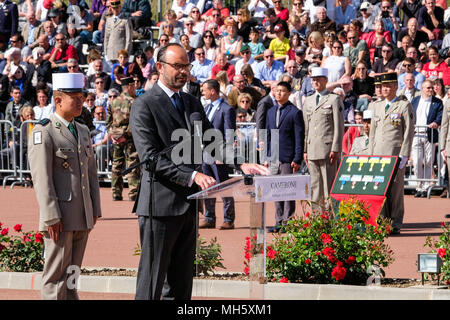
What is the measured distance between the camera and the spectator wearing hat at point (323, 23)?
21797 millimetres

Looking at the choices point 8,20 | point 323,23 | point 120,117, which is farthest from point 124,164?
point 8,20

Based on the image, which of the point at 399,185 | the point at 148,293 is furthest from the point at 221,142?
the point at 399,185

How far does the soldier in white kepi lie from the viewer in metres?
7.14

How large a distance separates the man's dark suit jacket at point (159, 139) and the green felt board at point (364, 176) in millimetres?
6645

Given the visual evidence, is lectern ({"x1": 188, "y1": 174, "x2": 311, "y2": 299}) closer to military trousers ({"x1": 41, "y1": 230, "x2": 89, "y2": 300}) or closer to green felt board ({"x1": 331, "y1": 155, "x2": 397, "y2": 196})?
military trousers ({"x1": 41, "y1": 230, "x2": 89, "y2": 300})

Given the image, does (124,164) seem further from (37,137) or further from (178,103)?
(178,103)

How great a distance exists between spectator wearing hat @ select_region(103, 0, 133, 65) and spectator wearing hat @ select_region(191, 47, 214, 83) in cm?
260

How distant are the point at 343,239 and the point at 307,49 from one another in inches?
497

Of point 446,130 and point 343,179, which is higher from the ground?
point 446,130

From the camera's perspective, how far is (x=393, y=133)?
13.6m

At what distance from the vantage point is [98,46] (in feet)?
83.1

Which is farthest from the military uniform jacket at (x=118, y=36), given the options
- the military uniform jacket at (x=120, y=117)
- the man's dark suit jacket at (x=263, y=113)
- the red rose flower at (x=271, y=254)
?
the red rose flower at (x=271, y=254)

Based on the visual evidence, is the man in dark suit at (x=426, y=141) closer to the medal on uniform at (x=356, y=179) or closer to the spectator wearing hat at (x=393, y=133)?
the spectator wearing hat at (x=393, y=133)

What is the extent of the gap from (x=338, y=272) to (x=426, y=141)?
9050 mm
